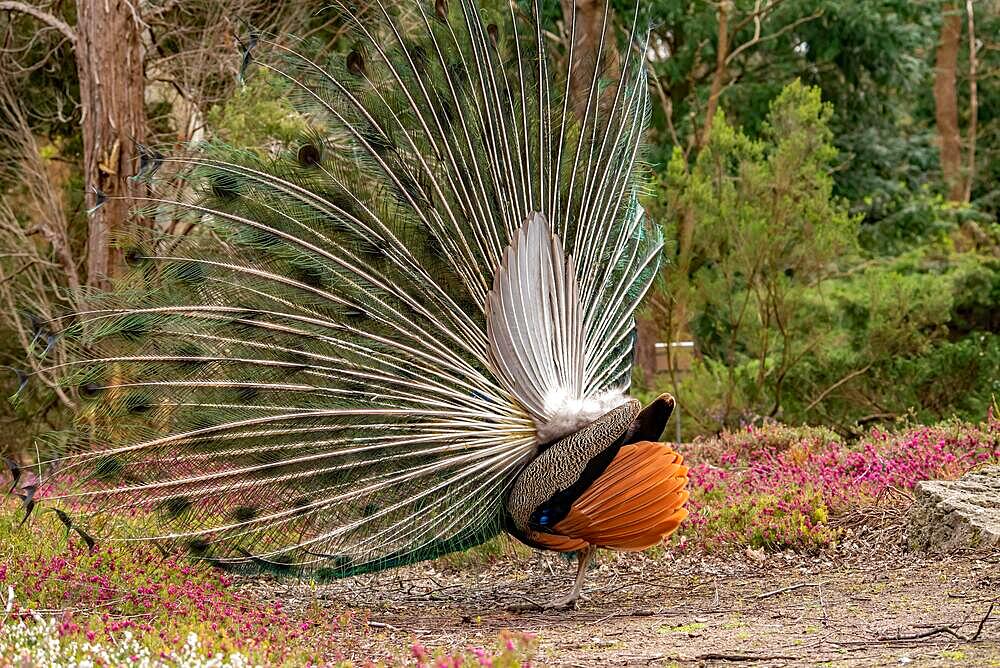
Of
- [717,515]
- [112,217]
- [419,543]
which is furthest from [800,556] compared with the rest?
[112,217]

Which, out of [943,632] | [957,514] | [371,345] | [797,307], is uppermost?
[371,345]

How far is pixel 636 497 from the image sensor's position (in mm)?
5516

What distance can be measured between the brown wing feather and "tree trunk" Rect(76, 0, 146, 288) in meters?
5.14

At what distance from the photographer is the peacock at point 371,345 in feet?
18.8

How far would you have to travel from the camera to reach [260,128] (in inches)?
414

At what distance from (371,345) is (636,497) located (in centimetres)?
165

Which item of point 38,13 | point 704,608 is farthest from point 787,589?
point 38,13

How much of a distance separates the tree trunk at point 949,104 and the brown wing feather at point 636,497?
1903cm

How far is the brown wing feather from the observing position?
5.50 metres

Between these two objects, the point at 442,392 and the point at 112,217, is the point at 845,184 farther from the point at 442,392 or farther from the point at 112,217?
the point at 442,392

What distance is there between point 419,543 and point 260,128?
5.77 metres

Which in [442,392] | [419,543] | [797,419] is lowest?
[797,419]

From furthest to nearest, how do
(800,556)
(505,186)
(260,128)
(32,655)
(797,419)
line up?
(797,419), (260,128), (800,556), (505,186), (32,655)

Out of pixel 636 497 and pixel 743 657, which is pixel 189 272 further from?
pixel 743 657
